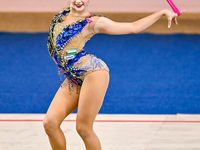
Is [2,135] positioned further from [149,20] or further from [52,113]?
[149,20]

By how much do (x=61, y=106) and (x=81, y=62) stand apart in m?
0.32

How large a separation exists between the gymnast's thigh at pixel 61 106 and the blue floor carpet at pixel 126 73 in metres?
1.71

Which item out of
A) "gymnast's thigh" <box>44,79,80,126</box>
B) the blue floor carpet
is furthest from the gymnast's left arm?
the blue floor carpet

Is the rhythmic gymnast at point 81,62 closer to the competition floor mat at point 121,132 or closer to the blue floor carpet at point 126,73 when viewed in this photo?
the competition floor mat at point 121,132

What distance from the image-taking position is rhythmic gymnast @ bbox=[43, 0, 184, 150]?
80.7 inches

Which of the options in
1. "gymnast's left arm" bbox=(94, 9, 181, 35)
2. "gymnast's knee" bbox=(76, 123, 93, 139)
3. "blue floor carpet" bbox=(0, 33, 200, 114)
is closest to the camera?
"gymnast's left arm" bbox=(94, 9, 181, 35)

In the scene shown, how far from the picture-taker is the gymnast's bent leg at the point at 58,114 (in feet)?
6.86

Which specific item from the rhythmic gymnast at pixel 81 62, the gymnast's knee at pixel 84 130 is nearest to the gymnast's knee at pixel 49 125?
the rhythmic gymnast at pixel 81 62

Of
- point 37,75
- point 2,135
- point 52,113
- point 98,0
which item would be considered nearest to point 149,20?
point 52,113

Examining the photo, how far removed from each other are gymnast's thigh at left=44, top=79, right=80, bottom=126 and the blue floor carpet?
5.60 ft

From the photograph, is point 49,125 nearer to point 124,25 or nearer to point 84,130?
point 84,130

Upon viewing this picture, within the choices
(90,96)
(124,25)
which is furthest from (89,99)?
(124,25)

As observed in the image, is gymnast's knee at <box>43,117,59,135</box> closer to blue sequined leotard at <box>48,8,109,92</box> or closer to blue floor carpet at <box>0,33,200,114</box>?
blue sequined leotard at <box>48,8,109,92</box>

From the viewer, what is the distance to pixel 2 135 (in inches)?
122
